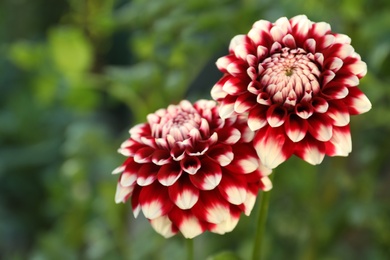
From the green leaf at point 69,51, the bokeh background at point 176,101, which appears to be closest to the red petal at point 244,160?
the bokeh background at point 176,101

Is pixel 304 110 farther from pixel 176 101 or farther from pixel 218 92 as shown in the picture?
pixel 176 101

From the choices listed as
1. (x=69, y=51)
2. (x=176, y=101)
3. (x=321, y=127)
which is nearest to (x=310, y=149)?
(x=321, y=127)

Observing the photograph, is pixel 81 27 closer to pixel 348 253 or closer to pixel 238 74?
pixel 348 253

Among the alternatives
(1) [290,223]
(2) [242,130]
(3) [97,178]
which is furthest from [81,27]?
(2) [242,130]

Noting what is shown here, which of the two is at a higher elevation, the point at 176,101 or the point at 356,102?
the point at 176,101

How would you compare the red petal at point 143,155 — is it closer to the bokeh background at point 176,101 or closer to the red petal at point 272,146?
the red petal at point 272,146

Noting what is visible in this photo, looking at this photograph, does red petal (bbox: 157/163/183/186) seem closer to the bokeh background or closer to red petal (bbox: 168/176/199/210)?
red petal (bbox: 168/176/199/210)
